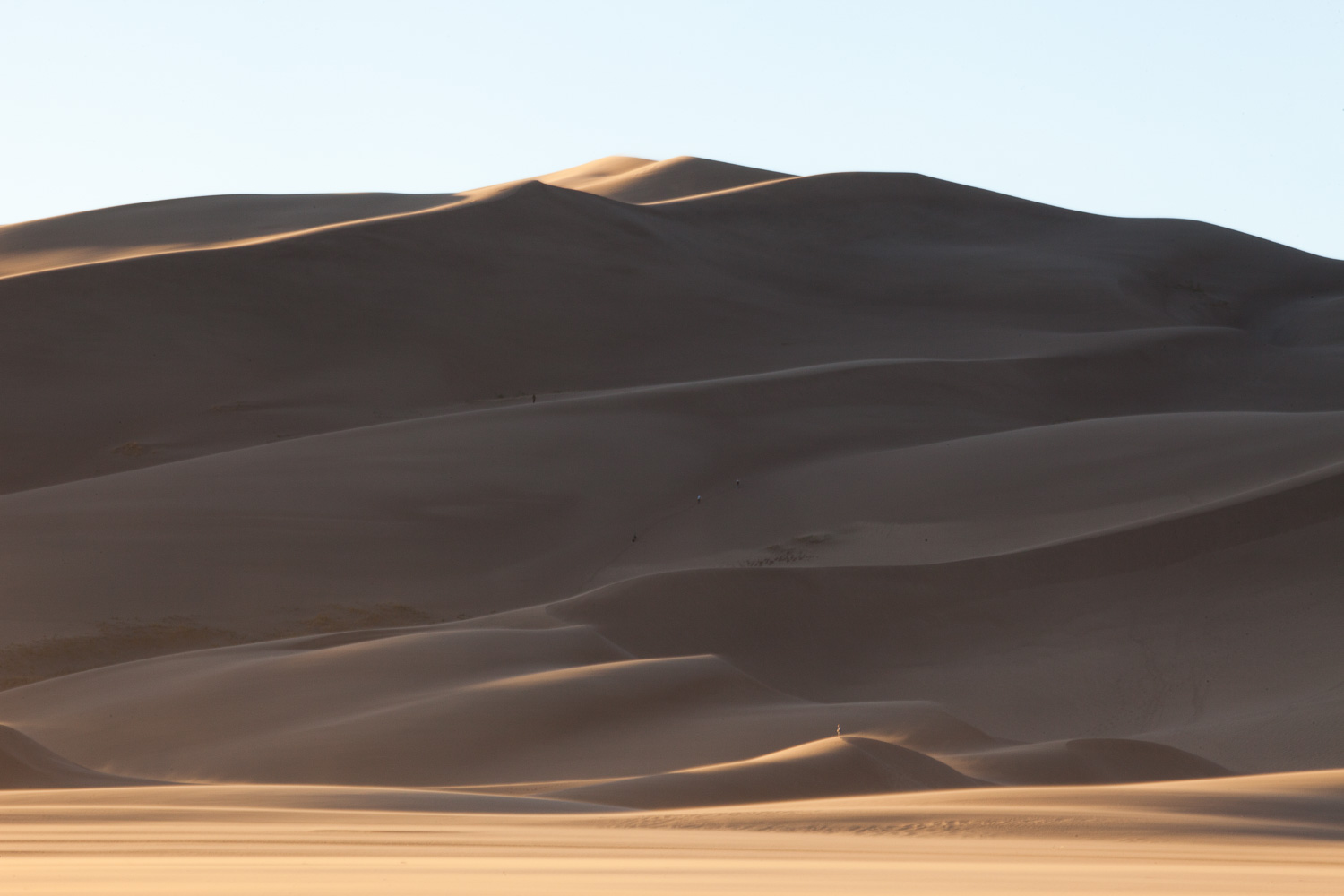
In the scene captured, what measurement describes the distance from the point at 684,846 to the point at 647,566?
579 inches

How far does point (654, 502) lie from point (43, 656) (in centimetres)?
894

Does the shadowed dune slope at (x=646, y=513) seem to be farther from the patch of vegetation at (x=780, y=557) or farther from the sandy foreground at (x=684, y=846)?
the sandy foreground at (x=684, y=846)

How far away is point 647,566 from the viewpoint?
1956 centimetres

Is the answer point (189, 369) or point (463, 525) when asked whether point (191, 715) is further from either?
point (189, 369)

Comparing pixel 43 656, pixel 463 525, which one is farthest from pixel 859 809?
pixel 463 525

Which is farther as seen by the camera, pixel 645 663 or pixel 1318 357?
pixel 1318 357

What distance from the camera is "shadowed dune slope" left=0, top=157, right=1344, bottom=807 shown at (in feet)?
36.1

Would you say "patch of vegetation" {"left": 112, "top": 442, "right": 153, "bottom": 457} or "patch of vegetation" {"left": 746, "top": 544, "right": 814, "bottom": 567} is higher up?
"patch of vegetation" {"left": 112, "top": 442, "right": 153, "bottom": 457}

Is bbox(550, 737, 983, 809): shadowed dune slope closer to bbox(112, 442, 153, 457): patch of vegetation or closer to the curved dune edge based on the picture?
bbox(112, 442, 153, 457): patch of vegetation

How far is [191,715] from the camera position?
1154 centimetres

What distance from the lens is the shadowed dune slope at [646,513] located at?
11.0m

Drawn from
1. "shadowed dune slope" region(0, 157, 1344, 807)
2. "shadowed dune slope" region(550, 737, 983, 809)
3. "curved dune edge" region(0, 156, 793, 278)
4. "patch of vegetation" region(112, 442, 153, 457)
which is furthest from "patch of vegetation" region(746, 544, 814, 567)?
"curved dune edge" region(0, 156, 793, 278)

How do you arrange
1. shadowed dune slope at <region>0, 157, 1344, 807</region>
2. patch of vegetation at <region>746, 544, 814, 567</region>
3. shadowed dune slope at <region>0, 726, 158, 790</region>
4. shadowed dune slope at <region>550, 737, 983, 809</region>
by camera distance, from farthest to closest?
patch of vegetation at <region>746, 544, 814, 567</region> < shadowed dune slope at <region>0, 157, 1344, 807</region> < shadowed dune slope at <region>0, 726, 158, 790</region> < shadowed dune slope at <region>550, 737, 983, 809</region>

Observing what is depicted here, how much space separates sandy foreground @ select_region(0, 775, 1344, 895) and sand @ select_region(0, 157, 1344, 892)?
0.04 meters
